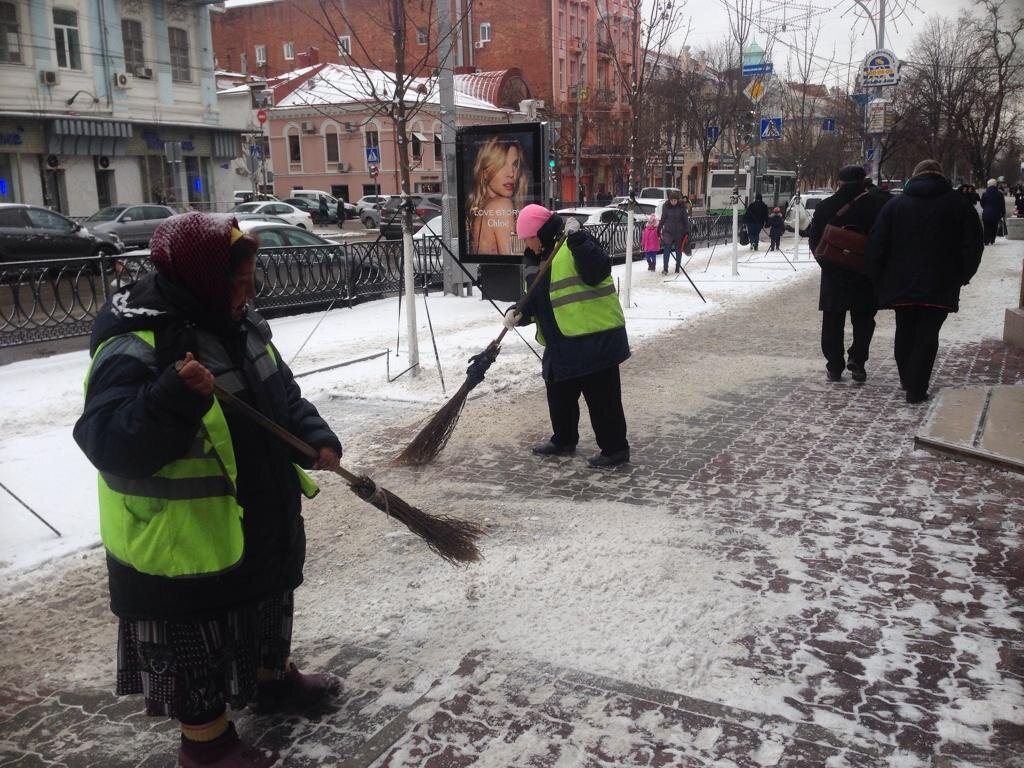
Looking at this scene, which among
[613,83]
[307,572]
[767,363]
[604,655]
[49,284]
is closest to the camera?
[604,655]

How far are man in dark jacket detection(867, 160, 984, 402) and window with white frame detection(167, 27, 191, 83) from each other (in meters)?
33.0

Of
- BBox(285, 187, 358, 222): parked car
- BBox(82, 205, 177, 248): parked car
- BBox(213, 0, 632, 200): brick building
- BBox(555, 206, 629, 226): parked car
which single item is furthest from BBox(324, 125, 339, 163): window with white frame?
BBox(555, 206, 629, 226): parked car

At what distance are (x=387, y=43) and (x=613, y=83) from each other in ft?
47.9

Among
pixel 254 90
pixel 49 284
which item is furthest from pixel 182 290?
pixel 254 90

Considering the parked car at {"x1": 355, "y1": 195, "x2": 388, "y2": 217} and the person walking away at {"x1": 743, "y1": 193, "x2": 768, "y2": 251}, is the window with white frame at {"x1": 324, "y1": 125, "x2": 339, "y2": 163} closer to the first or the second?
the parked car at {"x1": 355, "y1": 195, "x2": 388, "y2": 217}

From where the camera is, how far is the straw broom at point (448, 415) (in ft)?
18.4

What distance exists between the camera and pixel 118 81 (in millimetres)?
31859

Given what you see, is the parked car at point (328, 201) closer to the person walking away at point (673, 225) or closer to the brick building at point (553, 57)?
the brick building at point (553, 57)

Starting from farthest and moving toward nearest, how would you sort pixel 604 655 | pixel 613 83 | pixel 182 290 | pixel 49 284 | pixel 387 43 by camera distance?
pixel 613 83
pixel 387 43
pixel 49 284
pixel 604 655
pixel 182 290

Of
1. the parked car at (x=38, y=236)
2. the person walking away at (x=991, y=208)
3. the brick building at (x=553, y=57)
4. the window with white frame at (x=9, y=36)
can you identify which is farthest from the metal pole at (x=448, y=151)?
the brick building at (x=553, y=57)

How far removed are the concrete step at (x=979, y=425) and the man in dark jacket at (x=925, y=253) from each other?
453mm

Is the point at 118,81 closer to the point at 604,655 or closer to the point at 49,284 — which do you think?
the point at 49,284

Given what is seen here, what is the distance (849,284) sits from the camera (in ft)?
25.2

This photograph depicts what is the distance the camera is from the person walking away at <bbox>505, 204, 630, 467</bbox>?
5.44 meters
